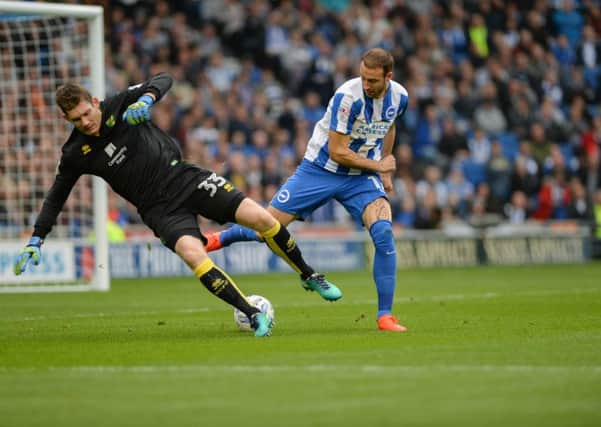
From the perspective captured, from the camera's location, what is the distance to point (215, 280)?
9.56m

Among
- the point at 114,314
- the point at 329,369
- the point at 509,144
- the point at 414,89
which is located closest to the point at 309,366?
the point at 329,369

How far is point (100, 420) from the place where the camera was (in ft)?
19.6

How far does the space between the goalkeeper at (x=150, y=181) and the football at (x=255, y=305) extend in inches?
8.3

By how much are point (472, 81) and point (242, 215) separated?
18.1 meters

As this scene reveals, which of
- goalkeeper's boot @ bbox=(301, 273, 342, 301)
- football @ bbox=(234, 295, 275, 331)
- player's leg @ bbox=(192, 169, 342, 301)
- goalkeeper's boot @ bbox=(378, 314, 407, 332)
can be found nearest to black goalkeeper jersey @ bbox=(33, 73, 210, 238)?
player's leg @ bbox=(192, 169, 342, 301)

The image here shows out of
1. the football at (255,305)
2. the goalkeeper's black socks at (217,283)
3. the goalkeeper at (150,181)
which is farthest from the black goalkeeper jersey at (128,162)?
the football at (255,305)

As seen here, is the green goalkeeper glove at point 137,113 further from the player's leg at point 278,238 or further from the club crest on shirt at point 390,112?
the club crest on shirt at point 390,112

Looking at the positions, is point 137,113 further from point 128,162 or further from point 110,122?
point 128,162

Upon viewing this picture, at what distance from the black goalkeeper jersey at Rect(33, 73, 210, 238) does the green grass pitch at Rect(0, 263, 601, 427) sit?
1.13m

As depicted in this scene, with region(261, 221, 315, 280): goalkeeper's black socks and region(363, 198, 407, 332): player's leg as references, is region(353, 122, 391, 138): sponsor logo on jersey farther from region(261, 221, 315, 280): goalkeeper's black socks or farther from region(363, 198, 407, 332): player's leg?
region(261, 221, 315, 280): goalkeeper's black socks

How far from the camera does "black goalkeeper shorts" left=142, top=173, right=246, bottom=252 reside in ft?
32.7

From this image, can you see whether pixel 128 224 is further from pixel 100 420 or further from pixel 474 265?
pixel 100 420

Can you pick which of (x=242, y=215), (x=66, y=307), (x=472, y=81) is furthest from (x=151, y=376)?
(x=472, y=81)

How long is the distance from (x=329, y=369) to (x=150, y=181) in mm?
3187
